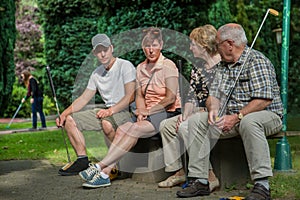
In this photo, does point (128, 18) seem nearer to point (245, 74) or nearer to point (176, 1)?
point (176, 1)

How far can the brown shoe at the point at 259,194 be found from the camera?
3.82 metres

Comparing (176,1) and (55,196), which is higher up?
(176,1)

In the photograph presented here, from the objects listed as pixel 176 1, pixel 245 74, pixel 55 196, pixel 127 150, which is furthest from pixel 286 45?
pixel 176 1

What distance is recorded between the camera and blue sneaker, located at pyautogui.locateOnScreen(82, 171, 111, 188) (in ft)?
15.4

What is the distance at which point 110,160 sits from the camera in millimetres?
4828

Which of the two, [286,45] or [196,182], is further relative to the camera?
[286,45]

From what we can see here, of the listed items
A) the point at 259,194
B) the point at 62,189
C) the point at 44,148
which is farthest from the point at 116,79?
the point at 44,148

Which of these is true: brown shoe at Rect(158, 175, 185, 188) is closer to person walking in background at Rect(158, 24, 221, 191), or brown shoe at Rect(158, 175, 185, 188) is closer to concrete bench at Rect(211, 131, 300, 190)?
person walking in background at Rect(158, 24, 221, 191)

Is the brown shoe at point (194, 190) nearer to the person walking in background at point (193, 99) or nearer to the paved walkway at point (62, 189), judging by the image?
the paved walkway at point (62, 189)

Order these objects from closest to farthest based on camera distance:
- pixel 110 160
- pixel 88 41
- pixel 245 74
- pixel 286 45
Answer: pixel 245 74
pixel 110 160
pixel 286 45
pixel 88 41

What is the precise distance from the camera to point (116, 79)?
5484 mm

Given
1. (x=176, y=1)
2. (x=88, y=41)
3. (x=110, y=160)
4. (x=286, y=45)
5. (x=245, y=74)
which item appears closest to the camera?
(x=245, y=74)

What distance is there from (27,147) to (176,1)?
3.34 metres

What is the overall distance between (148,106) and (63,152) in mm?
2608
